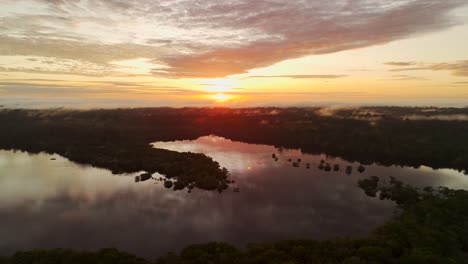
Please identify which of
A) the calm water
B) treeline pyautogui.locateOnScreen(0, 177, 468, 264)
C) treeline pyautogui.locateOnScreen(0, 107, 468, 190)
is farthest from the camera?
treeline pyautogui.locateOnScreen(0, 107, 468, 190)

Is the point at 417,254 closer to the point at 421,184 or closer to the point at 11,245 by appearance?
the point at 421,184

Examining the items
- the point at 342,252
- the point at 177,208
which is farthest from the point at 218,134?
the point at 342,252

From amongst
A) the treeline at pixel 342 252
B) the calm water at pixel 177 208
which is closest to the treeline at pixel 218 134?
the calm water at pixel 177 208

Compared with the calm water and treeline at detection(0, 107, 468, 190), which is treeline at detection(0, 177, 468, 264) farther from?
treeline at detection(0, 107, 468, 190)

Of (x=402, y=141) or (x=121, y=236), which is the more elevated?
(x=402, y=141)

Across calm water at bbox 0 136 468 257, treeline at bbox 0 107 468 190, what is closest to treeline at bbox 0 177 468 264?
calm water at bbox 0 136 468 257

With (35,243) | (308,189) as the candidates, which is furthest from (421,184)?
(35,243)

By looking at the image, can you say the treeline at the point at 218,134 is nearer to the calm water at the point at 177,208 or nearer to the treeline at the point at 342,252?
the calm water at the point at 177,208

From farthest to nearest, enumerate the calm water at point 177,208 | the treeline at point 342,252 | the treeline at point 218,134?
the treeline at point 218,134, the calm water at point 177,208, the treeline at point 342,252

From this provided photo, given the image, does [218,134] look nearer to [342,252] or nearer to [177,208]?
[177,208]
